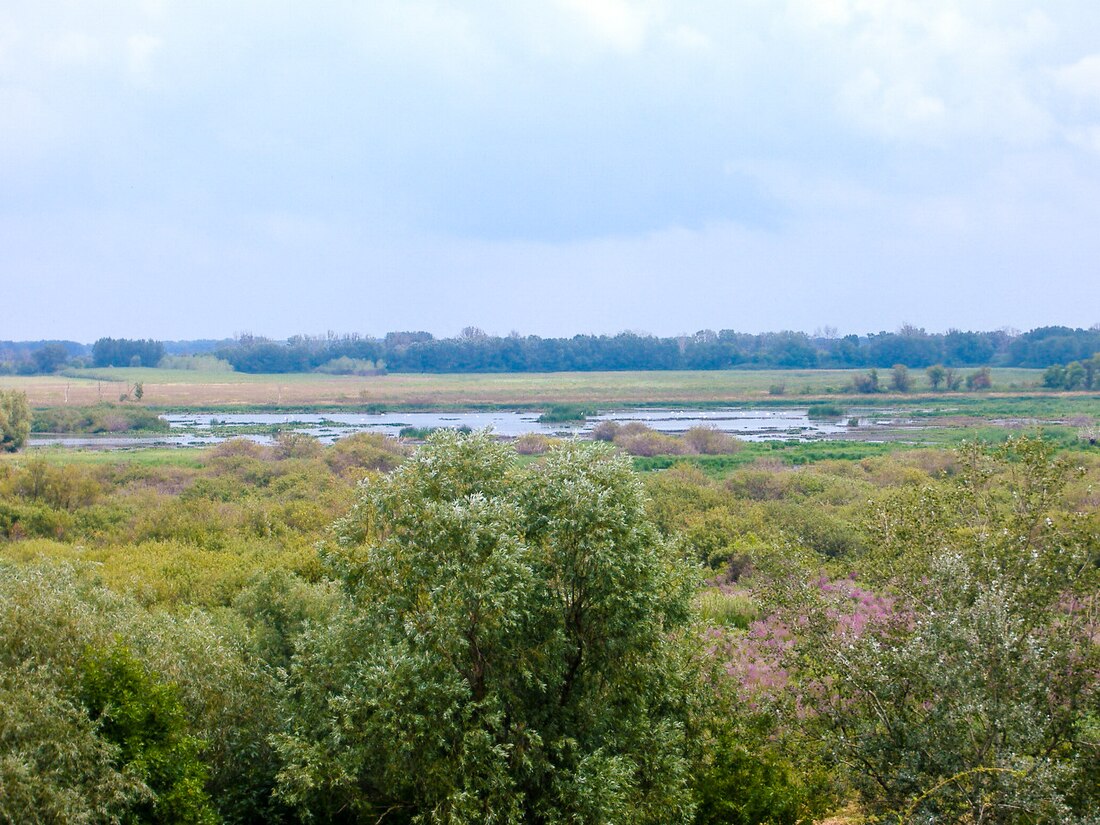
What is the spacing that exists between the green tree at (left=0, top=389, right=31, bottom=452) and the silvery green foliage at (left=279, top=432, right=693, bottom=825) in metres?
71.2

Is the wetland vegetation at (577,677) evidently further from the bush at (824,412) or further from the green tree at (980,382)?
the green tree at (980,382)

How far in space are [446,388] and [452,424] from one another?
4525cm

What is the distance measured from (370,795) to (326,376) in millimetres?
172982

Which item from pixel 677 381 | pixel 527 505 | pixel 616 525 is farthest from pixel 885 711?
pixel 677 381

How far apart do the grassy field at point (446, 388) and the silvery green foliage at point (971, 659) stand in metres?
112

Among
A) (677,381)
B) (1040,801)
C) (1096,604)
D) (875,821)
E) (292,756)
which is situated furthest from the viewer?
(677,381)

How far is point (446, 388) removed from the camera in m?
155

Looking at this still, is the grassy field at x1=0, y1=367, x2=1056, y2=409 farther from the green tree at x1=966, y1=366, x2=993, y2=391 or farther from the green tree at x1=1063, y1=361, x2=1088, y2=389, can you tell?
the green tree at x1=1063, y1=361, x2=1088, y2=389

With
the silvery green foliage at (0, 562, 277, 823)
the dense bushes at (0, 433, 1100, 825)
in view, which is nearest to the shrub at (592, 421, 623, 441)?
the silvery green foliage at (0, 562, 277, 823)

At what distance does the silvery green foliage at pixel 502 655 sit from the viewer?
51.1ft

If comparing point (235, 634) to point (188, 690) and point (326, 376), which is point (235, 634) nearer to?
point (188, 690)

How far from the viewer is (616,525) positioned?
16.1 meters

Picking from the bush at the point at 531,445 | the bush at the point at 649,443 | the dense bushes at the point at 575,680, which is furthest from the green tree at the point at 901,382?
the dense bushes at the point at 575,680

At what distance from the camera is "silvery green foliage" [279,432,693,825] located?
51.1ft
